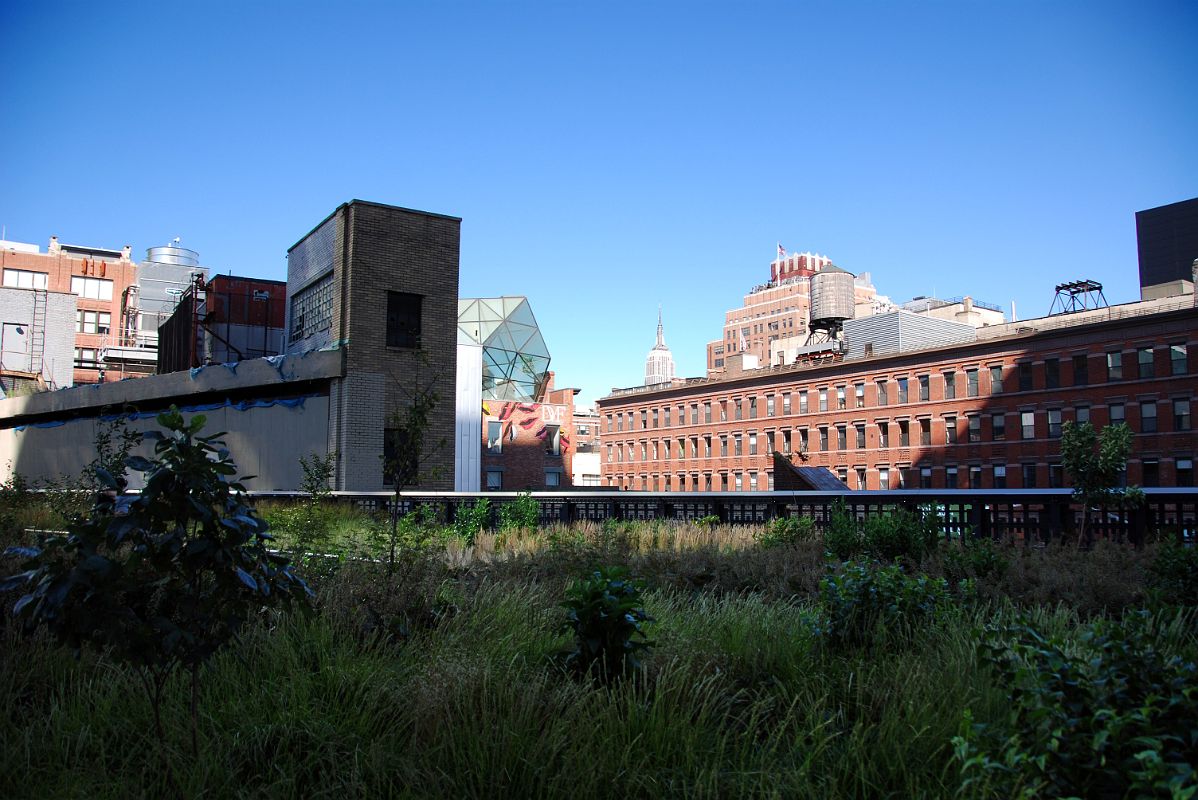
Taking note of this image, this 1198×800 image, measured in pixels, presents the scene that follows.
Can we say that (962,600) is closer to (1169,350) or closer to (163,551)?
(163,551)

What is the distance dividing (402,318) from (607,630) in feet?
77.6

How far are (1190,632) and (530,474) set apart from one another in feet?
224

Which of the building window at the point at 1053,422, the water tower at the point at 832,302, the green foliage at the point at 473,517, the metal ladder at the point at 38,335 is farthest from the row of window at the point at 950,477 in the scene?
the metal ladder at the point at 38,335

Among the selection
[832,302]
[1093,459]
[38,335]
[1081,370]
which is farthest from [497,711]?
[832,302]

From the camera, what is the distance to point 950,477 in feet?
215

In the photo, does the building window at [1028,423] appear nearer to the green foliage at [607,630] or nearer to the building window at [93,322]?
the green foliage at [607,630]

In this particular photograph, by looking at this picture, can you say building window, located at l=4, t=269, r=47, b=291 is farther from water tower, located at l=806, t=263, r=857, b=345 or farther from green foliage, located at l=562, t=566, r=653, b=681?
green foliage, located at l=562, t=566, r=653, b=681

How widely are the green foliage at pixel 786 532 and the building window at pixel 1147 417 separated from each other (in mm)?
51347

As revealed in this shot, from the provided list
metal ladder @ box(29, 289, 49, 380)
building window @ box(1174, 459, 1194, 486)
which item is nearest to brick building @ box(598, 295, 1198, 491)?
building window @ box(1174, 459, 1194, 486)

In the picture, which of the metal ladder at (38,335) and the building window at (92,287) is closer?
the metal ladder at (38,335)

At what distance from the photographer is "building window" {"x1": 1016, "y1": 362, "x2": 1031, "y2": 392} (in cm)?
6169

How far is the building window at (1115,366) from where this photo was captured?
57.3m

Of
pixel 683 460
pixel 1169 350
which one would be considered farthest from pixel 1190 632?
pixel 683 460

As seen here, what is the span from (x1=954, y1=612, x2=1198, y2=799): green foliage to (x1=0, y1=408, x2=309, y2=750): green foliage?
318 cm
